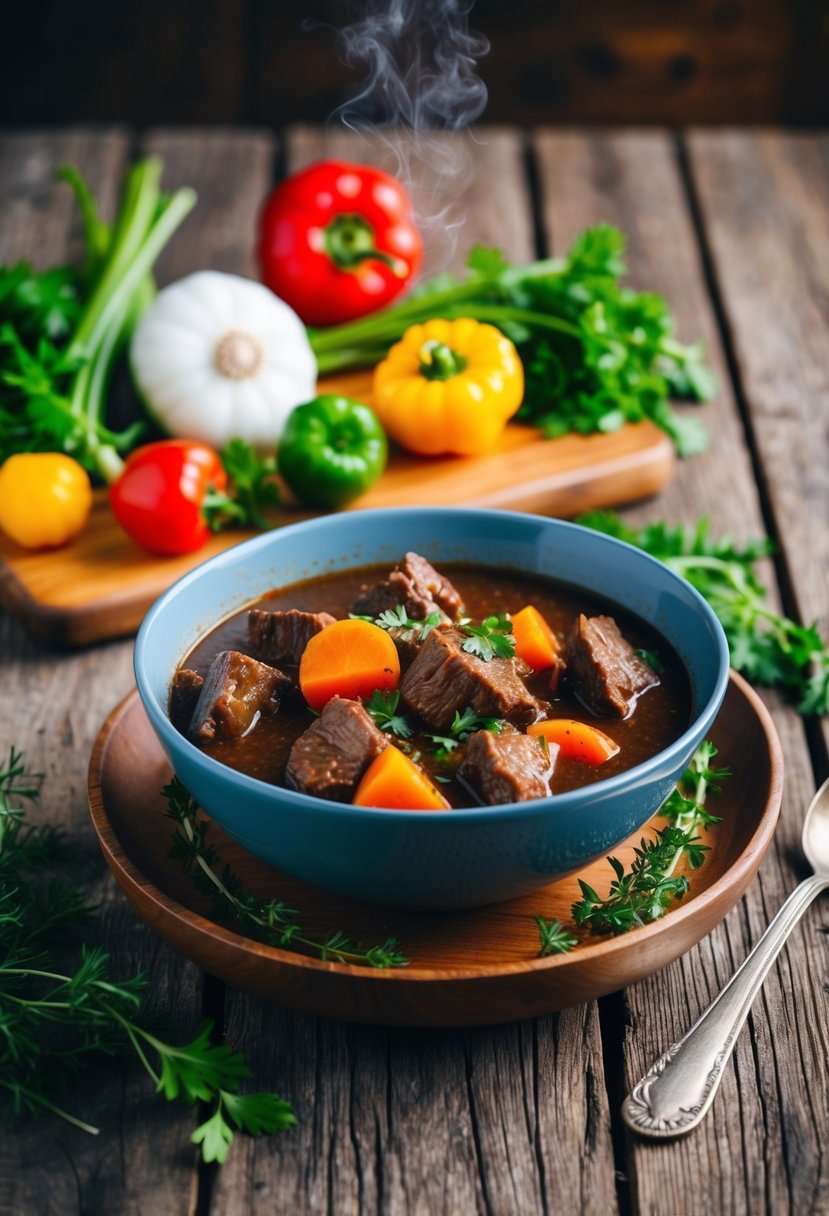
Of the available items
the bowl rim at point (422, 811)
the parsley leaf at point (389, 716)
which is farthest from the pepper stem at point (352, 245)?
the parsley leaf at point (389, 716)

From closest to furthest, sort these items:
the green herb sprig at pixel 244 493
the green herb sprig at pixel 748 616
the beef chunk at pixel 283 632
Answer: the beef chunk at pixel 283 632 < the green herb sprig at pixel 748 616 < the green herb sprig at pixel 244 493

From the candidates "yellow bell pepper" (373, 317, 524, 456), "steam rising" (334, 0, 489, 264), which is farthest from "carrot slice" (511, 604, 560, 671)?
"steam rising" (334, 0, 489, 264)

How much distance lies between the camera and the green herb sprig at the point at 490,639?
9.14 feet

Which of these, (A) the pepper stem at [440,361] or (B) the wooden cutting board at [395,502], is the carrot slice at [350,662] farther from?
(A) the pepper stem at [440,361]

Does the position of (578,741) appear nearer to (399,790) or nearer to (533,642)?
(533,642)

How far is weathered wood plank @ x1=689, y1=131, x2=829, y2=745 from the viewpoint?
4.30 m

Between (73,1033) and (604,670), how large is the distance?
1.25m

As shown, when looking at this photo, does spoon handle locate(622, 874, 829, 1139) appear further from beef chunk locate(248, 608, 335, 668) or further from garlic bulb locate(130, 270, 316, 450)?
garlic bulb locate(130, 270, 316, 450)

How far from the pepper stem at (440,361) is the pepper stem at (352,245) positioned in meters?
0.85

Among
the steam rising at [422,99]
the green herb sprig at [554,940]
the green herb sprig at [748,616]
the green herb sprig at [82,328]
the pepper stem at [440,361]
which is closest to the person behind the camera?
the green herb sprig at [554,940]

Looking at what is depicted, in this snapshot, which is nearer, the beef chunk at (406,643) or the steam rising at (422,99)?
the beef chunk at (406,643)

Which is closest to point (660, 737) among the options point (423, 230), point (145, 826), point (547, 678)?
point (547, 678)

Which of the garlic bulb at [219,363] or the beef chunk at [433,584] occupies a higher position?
the beef chunk at [433,584]

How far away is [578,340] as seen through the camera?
4.58 meters
